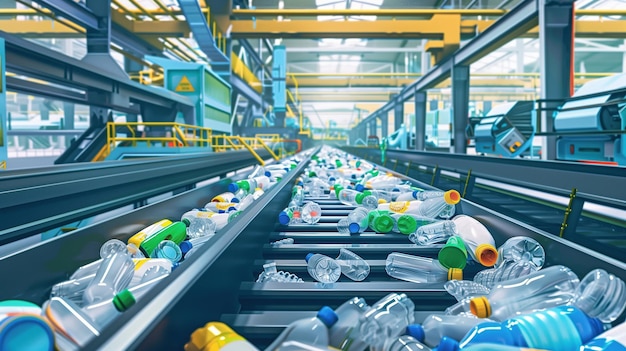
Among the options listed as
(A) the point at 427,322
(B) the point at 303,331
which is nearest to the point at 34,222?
(B) the point at 303,331

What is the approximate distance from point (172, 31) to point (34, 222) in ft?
27.1

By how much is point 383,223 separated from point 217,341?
1.61 meters

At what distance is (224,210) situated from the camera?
287 cm

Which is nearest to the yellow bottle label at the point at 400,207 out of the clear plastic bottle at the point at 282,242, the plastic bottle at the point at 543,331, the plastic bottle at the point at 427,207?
the plastic bottle at the point at 427,207

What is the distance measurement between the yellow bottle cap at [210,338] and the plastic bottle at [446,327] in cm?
45

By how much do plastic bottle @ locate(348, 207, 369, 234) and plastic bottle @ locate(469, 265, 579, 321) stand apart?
3.31 feet

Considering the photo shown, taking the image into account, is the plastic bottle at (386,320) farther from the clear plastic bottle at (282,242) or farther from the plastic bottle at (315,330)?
the clear plastic bottle at (282,242)

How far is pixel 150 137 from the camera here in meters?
7.20

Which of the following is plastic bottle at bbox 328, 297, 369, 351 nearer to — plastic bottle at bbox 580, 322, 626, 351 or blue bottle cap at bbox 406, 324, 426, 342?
blue bottle cap at bbox 406, 324, 426, 342

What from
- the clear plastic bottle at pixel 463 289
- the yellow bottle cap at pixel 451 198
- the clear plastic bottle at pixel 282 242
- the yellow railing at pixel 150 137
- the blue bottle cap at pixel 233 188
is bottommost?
the clear plastic bottle at pixel 463 289

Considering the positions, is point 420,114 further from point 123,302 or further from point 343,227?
point 123,302

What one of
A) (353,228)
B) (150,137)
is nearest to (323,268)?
(353,228)

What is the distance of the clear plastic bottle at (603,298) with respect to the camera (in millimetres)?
1105

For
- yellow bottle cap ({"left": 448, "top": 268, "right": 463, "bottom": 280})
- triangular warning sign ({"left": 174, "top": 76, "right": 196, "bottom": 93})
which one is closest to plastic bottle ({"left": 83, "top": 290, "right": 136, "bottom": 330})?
yellow bottle cap ({"left": 448, "top": 268, "right": 463, "bottom": 280})
